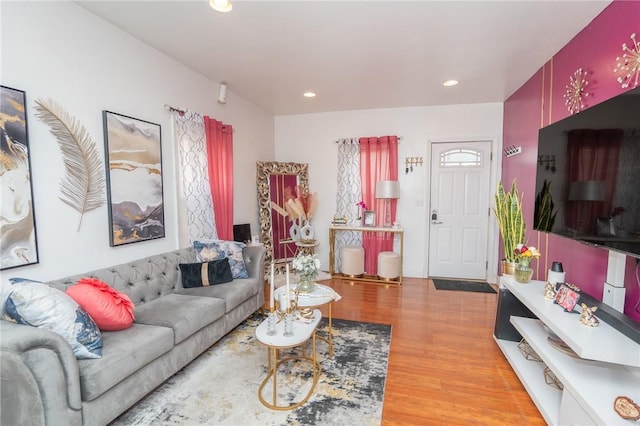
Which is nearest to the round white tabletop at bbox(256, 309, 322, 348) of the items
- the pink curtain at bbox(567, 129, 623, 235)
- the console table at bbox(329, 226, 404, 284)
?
the pink curtain at bbox(567, 129, 623, 235)

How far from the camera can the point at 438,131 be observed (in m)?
4.42

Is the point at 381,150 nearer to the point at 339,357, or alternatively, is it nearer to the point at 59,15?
the point at 339,357

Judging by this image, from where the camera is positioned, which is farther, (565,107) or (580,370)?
(565,107)

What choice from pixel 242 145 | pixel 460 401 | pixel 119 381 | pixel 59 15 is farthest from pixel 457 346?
pixel 59 15

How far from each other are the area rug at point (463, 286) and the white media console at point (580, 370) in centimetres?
200

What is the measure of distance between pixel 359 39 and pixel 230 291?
2.44m

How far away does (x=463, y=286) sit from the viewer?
13.8 ft

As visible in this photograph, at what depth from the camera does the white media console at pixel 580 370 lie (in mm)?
1381

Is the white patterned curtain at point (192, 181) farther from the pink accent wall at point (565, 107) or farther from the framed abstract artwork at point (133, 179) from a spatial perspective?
the pink accent wall at point (565, 107)

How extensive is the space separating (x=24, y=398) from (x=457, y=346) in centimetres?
283

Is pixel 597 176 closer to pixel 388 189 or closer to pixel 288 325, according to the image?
pixel 288 325

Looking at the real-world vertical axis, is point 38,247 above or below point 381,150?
below

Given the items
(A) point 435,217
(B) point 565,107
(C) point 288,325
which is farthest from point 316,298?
(A) point 435,217

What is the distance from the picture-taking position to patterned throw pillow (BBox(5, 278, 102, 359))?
57.8 inches
